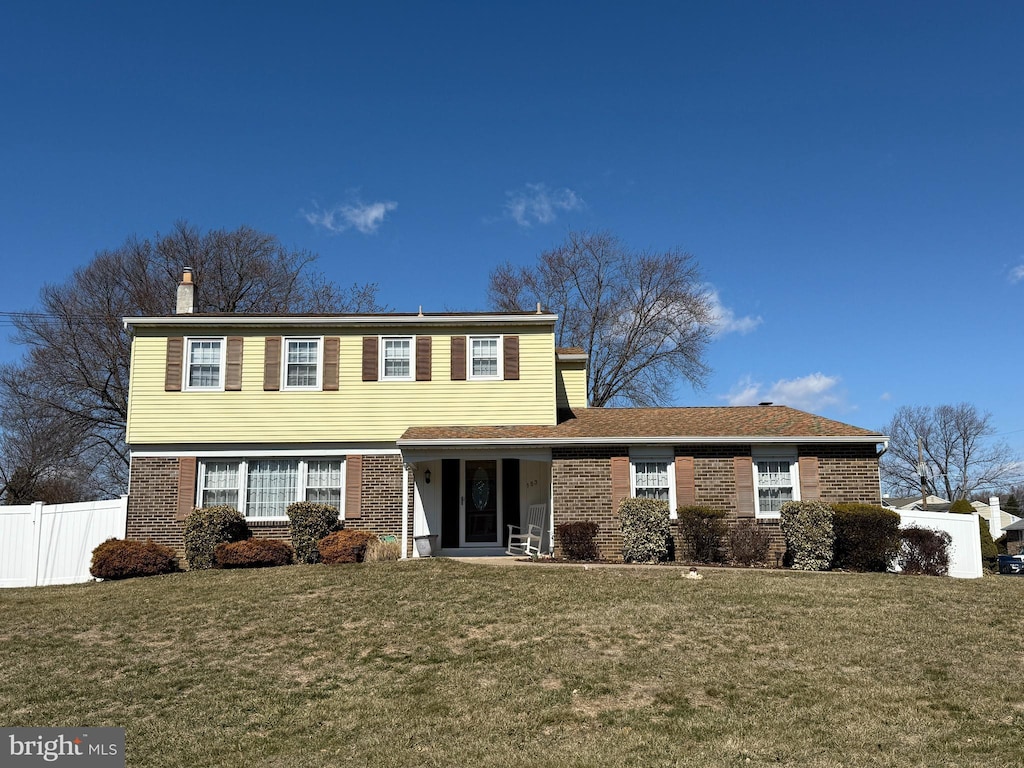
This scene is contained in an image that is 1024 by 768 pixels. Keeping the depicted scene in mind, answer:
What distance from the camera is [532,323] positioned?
19.2 meters

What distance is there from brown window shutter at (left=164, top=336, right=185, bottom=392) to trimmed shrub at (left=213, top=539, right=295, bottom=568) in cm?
413

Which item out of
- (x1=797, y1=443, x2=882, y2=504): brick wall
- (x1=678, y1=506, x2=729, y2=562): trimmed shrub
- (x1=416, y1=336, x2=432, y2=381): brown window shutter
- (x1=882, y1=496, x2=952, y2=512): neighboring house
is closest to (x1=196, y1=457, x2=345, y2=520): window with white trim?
(x1=416, y1=336, x2=432, y2=381): brown window shutter

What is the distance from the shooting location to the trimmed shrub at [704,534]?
54.0 feet

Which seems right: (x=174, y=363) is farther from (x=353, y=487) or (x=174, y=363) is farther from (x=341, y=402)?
(x=353, y=487)

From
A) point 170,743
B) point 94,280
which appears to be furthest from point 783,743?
point 94,280

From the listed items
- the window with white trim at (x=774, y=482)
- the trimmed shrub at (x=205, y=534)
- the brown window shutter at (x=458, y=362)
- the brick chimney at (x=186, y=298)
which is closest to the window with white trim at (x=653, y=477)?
the window with white trim at (x=774, y=482)

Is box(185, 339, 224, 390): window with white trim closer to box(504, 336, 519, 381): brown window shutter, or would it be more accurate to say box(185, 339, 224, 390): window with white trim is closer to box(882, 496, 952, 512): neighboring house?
box(504, 336, 519, 381): brown window shutter

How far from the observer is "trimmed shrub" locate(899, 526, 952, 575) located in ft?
50.5

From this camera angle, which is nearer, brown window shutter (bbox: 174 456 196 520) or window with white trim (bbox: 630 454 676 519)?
window with white trim (bbox: 630 454 676 519)

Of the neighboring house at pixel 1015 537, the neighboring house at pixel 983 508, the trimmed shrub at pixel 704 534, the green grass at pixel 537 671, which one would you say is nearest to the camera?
the green grass at pixel 537 671

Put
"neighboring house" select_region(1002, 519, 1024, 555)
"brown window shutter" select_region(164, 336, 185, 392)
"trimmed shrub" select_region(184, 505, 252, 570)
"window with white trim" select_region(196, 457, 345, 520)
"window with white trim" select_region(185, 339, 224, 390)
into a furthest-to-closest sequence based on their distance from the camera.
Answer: "neighboring house" select_region(1002, 519, 1024, 555)
"window with white trim" select_region(185, 339, 224, 390)
"brown window shutter" select_region(164, 336, 185, 392)
"window with white trim" select_region(196, 457, 345, 520)
"trimmed shrub" select_region(184, 505, 252, 570)

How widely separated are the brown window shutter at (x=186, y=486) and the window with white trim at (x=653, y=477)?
9821mm

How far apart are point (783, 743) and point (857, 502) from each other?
11698mm

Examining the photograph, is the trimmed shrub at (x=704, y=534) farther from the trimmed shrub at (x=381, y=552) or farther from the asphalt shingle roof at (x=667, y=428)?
the trimmed shrub at (x=381, y=552)
